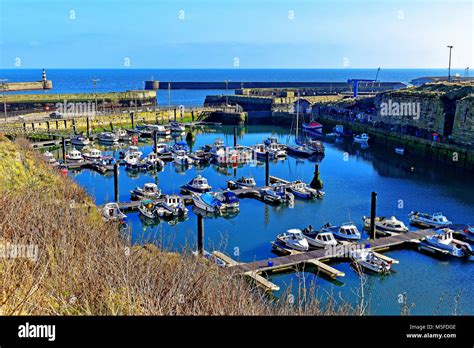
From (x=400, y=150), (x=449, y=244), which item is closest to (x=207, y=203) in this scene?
(x=449, y=244)

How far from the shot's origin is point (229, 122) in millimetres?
59562

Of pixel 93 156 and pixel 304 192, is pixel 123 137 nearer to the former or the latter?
pixel 93 156

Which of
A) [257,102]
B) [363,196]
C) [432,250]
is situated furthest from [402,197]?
[257,102]

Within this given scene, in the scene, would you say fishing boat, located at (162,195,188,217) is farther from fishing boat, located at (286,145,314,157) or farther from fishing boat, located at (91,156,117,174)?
fishing boat, located at (286,145,314,157)

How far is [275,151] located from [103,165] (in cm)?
1239

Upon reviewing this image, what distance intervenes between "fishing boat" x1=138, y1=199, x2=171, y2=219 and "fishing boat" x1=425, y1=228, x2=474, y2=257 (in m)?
10.9

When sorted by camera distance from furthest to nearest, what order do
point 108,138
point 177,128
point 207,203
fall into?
point 177,128 < point 108,138 < point 207,203

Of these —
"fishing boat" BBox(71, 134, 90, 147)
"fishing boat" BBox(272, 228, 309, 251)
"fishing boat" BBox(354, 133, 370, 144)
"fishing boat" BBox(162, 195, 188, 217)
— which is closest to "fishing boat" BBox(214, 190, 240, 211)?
"fishing boat" BBox(162, 195, 188, 217)

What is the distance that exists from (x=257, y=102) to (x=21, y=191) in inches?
2222

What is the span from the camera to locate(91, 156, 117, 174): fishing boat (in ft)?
111

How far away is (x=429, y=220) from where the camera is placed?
21516 millimetres

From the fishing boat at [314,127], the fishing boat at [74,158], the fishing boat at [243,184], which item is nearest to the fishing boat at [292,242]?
the fishing boat at [243,184]
